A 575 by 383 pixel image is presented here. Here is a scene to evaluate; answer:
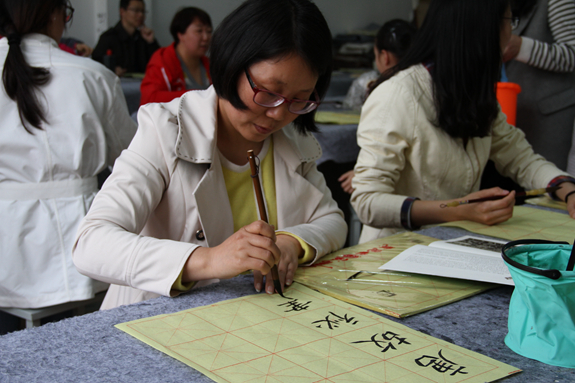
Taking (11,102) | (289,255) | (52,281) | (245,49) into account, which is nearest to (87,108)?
(11,102)

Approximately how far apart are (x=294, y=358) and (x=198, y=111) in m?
0.63

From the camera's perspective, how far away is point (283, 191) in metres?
1.20

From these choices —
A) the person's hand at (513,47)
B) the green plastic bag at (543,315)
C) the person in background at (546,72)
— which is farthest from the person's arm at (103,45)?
the green plastic bag at (543,315)

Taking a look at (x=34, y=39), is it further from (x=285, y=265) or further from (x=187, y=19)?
(x=187, y=19)

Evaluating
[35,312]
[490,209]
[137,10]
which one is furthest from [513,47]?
[137,10]

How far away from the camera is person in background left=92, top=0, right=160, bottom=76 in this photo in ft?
15.3

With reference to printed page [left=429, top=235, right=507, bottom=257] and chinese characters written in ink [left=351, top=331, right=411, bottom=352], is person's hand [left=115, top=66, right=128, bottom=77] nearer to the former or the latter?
printed page [left=429, top=235, right=507, bottom=257]

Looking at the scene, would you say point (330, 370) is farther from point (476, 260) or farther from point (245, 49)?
point (245, 49)

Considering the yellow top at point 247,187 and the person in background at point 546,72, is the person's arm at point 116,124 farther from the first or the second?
the person in background at point 546,72

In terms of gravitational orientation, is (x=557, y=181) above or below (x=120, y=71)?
below

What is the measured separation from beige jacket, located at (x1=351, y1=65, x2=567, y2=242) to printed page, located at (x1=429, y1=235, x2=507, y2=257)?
315 mm

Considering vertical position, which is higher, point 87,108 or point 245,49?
point 245,49

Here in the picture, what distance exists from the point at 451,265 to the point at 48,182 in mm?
1207

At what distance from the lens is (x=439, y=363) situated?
2.01 feet
